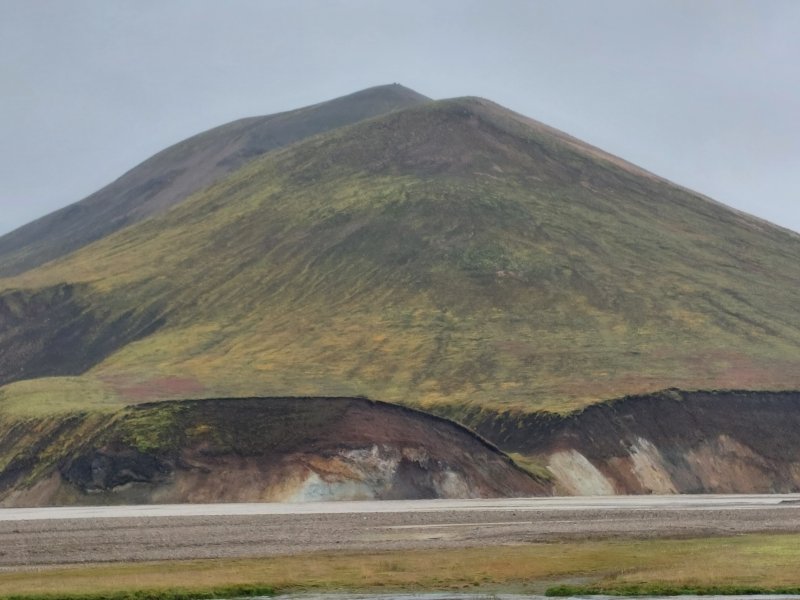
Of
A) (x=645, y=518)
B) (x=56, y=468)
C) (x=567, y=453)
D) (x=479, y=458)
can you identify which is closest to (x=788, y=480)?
(x=567, y=453)

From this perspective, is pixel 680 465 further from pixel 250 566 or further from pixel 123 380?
pixel 250 566

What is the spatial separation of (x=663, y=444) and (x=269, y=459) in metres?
39.6

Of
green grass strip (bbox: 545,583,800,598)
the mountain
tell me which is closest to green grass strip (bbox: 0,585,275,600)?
green grass strip (bbox: 545,583,800,598)

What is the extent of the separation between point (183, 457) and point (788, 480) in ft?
179

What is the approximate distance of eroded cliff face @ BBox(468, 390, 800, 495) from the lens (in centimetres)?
11375

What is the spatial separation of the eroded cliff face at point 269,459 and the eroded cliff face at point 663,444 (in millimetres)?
9822

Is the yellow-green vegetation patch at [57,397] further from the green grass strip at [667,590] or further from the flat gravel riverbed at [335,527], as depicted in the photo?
the green grass strip at [667,590]

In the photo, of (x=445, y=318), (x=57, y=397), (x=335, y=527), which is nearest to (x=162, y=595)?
(x=335, y=527)

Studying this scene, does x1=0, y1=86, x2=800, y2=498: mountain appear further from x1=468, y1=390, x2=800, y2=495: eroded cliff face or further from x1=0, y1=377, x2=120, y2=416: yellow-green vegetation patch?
x1=0, y1=377, x2=120, y2=416: yellow-green vegetation patch

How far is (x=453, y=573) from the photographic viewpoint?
46750 millimetres

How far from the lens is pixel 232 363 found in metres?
154

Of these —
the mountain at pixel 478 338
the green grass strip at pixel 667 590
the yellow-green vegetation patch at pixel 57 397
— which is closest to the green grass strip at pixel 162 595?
the green grass strip at pixel 667 590

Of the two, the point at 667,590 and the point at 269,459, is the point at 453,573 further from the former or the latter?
the point at 269,459

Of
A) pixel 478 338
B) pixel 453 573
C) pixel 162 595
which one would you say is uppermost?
pixel 162 595
